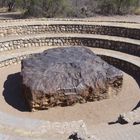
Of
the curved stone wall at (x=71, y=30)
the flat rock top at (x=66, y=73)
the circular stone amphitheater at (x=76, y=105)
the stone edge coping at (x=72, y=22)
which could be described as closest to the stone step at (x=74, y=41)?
the circular stone amphitheater at (x=76, y=105)

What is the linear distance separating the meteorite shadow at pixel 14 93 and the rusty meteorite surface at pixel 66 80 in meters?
0.32

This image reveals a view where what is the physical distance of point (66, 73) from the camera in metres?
11.8

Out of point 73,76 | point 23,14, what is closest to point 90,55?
point 73,76

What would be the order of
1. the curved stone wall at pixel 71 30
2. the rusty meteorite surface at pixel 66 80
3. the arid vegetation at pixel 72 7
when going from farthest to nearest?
the arid vegetation at pixel 72 7
the curved stone wall at pixel 71 30
the rusty meteorite surface at pixel 66 80

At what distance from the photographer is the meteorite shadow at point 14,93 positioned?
451 inches

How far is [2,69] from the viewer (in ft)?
46.6

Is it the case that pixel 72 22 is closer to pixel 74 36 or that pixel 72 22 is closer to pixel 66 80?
pixel 74 36

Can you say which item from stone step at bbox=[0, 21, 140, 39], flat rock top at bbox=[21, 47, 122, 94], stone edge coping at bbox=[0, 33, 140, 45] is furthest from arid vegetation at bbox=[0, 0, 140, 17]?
flat rock top at bbox=[21, 47, 122, 94]

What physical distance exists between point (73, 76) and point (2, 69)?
146 inches

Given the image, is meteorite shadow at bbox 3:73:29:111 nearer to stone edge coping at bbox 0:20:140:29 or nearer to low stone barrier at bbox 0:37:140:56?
low stone barrier at bbox 0:37:140:56

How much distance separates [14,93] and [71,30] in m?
5.97

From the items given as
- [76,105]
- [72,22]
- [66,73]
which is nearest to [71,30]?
[72,22]

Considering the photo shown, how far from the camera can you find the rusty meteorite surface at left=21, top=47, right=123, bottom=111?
11194mm

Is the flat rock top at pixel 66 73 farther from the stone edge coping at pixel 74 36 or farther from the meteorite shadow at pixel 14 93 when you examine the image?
the stone edge coping at pixel 74 36
